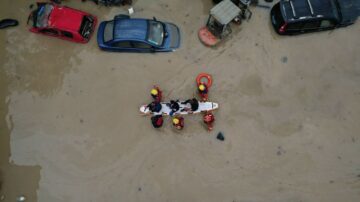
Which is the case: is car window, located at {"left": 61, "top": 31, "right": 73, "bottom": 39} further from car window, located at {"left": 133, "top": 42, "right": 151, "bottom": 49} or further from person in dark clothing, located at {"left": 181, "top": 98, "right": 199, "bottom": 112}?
person in dark clothing, located at {"left": 181, "top": 98, "right": 199, "bottom": 112}

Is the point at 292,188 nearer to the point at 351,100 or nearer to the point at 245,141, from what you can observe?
the point at 245,141

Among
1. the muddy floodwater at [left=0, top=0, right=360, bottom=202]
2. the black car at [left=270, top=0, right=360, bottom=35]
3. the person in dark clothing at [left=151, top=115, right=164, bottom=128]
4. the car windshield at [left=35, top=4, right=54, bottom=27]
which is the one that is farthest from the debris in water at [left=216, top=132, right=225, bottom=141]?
the car windshield at [left=35, top=4, right=54, bottom=27]

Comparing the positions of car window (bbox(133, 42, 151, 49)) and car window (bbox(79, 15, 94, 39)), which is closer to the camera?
car window (bbox(133, 42, 151, 49))

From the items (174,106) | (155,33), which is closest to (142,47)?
(155,33)

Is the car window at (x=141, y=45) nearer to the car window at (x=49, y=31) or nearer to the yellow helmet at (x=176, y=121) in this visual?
the yellow helmet at (x=176, y=121)

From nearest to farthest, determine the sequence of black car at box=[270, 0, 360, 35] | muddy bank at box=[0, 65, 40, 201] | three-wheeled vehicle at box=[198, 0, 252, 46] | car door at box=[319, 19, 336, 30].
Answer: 1. muddy bank at box=[0, 65, 40, 201]
2. three-wheeled vehicle at box=[198, 0, 252, 46]
3. black car at box=[270, 0, 360, 35]
4. car door at box=[319, 19, 336, 30]

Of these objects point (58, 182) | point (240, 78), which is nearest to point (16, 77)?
point (58, 182)

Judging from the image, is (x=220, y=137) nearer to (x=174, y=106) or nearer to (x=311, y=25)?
(x=174, y=106)
